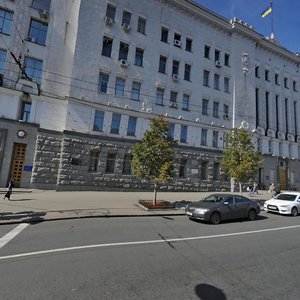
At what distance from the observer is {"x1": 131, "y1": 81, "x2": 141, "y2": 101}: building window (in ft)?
84.6

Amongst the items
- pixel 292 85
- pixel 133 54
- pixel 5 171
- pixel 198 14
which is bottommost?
pixel 5 171

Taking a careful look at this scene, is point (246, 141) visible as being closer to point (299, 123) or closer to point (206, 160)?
point (206, 160)

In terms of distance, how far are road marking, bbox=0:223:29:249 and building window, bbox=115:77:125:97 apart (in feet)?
56.7

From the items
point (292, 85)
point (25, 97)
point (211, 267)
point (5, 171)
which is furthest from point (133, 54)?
point (292, 85)

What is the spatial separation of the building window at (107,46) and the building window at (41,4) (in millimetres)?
5793

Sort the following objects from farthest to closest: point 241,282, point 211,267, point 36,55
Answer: point 36,55, point 211,267, point 241,282

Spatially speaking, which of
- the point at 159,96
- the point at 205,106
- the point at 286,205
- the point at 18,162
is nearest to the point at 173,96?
the point at 159,96

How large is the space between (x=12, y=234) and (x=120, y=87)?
19.1 m

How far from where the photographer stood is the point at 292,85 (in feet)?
129

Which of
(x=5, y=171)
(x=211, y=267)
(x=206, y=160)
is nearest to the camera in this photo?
(x=211, y=267)

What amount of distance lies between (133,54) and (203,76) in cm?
938

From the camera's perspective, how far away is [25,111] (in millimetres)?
22094

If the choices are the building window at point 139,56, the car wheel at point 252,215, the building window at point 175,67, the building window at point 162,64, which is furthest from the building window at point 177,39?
the car wheel at point 252,215

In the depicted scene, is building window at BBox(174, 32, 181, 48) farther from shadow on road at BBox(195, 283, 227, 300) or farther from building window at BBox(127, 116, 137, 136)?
shadow on road at BBox(195, 283, 227, 300)
